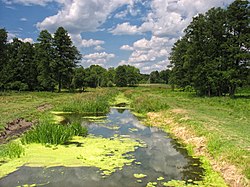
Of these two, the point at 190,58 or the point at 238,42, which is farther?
the point at 190,58

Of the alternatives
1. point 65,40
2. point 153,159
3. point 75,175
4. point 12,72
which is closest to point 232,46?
point 153,159

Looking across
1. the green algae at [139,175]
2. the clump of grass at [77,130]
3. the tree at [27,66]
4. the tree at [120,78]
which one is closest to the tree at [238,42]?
the clump of grass at [77,130]

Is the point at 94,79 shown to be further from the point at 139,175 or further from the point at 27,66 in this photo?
the point at 139,175

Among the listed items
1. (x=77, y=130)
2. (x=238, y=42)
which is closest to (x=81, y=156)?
(x=77, y=130)

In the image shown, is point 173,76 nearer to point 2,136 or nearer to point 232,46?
point 232,46

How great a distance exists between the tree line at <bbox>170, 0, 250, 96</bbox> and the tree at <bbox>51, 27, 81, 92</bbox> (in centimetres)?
2758

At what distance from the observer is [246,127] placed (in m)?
15.5

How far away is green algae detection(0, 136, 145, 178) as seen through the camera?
1012 centimetres

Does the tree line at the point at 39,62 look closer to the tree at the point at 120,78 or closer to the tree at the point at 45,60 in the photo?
the tree at the point at 45,60

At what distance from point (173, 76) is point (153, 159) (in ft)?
165

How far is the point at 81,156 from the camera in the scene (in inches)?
444

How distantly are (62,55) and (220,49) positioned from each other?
115 ft

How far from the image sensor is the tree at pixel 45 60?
5716 centimetres

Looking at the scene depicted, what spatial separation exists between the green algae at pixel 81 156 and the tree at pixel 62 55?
153 feet
